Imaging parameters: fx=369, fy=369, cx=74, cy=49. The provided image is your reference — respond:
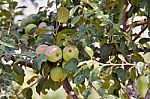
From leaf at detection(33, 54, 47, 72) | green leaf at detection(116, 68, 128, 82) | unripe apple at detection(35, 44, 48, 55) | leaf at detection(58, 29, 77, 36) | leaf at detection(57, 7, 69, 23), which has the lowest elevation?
green leaf at detection(116, 68, 128, 82)

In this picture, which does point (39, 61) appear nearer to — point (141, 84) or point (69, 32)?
point (69, 32)

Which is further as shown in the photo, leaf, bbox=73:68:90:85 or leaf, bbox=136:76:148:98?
leaf, bbox=136:76:148:98

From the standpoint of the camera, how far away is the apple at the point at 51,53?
2.83 ft

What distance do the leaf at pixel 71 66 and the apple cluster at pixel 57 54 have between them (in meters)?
0.01

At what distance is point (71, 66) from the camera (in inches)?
33.8

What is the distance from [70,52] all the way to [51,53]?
5cm

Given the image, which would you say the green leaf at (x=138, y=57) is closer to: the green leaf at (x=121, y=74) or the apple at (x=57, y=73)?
the green leaf at (x=121, y=74)

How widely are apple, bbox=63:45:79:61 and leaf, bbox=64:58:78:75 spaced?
0.01 meters

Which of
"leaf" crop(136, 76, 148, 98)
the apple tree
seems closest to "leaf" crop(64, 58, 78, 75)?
the apple tree

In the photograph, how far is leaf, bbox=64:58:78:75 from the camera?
0.86 meters

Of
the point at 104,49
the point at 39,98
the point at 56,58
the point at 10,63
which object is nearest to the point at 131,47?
the point at 104,49

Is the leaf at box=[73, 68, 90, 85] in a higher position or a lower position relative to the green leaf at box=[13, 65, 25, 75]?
lower

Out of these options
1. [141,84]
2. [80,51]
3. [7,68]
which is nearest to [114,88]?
[141,84]

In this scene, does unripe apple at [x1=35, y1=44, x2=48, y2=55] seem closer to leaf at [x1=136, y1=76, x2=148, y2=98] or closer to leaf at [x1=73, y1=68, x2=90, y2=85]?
leaf at [x1=73, y1=68, x2=90, y2=85]
